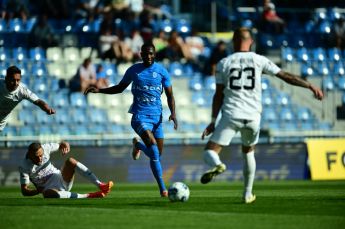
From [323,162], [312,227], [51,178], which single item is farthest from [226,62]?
[323,162]

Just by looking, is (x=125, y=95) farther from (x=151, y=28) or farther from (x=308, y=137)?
(x=308, y=137)

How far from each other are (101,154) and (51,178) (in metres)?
8.22

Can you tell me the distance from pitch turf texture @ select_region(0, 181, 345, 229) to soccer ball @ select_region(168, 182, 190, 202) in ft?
0.38

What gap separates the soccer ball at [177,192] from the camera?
1360 cm

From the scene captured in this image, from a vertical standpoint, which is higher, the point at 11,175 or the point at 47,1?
the point at 47,1

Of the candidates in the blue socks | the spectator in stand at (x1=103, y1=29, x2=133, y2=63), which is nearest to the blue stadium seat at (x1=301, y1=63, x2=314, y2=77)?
the spectator in stand at (x1=103, y1=29, x2=133, y2=63)

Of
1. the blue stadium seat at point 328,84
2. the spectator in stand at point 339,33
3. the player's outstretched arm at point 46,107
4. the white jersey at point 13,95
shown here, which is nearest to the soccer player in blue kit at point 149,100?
the player's outstretched arm at point 46,107

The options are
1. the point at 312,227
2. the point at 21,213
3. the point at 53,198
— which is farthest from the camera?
the point at 53,198

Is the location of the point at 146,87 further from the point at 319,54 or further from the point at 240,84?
the point at 319,54

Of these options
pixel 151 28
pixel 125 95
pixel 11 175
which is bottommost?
Answer: pixel 11 175

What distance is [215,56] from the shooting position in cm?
2784

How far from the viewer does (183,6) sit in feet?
104

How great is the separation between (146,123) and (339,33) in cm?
1695

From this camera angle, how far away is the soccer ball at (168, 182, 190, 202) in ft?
44.6
